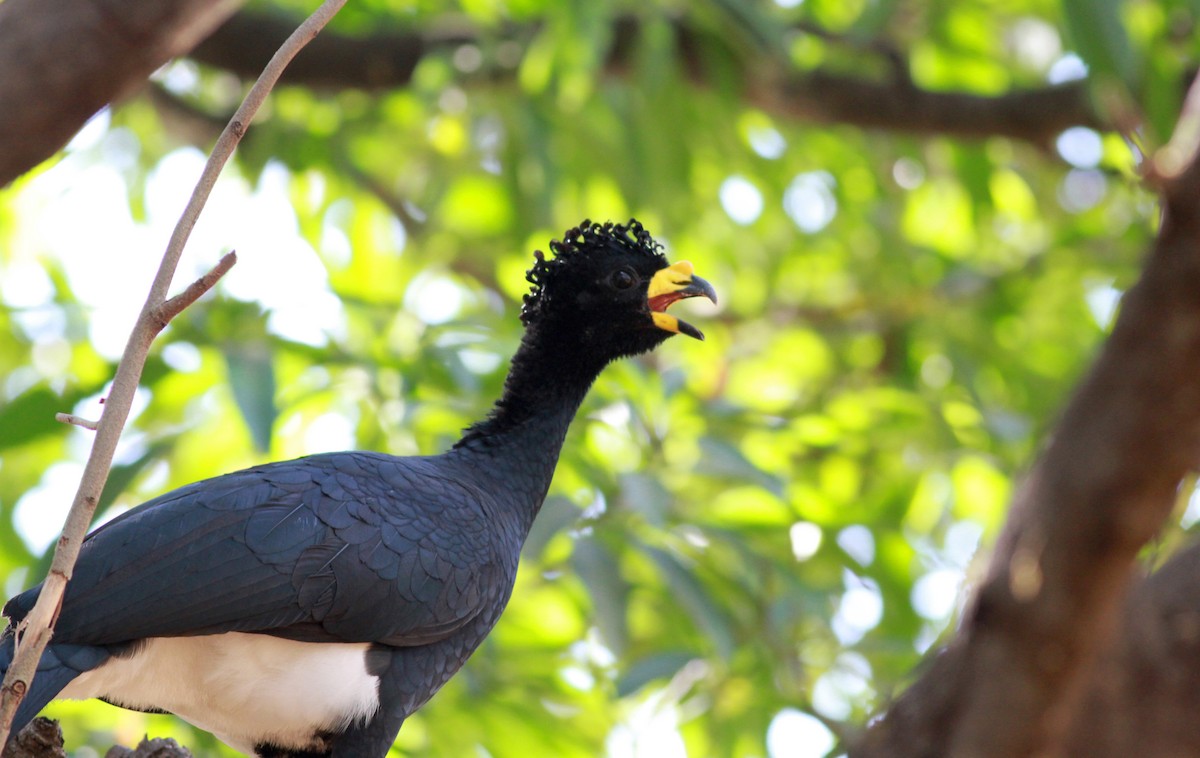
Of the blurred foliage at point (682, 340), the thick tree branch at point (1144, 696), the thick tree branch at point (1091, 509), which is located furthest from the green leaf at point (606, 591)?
the thick tree branch at point (1091, 509)

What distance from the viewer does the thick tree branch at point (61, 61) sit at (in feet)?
10.2

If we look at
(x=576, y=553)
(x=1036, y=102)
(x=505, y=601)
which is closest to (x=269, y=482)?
(x=505, y=601)

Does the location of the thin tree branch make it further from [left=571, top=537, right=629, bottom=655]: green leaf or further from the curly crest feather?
[left=571, top=537, right=629, bottom=655]: green leaf

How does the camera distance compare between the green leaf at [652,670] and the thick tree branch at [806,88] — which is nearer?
the green leaf at [652,670]

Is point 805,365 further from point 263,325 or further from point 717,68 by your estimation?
point 263,325

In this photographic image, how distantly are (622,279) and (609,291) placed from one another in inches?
3.0

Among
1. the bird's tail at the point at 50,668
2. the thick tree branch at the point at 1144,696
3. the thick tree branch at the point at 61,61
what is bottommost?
the thick tree branch at the point at 1144,696

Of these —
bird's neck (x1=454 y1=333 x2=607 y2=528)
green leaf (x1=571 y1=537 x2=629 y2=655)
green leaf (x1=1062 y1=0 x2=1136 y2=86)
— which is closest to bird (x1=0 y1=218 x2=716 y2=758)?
bird's neck (x1=454 y1=333 x2=607 y2=528)

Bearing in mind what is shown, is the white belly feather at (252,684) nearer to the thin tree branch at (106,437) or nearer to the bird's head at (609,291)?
the thin tree branch at (106,437)

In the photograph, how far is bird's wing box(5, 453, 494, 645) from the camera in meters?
3.91

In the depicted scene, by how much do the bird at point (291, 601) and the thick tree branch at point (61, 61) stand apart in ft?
4.40

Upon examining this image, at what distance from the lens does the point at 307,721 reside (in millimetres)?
4332

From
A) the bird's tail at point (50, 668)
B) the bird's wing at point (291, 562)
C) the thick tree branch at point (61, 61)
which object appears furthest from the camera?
the bird's wing at point (291, 562)

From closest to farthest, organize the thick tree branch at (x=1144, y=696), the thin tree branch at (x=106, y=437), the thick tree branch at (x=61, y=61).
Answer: the thick tree branch at (x=1144, y=696) → the thin tree branch at (x=106, y=437) → the thick tree branch at (x=61, y=61)
